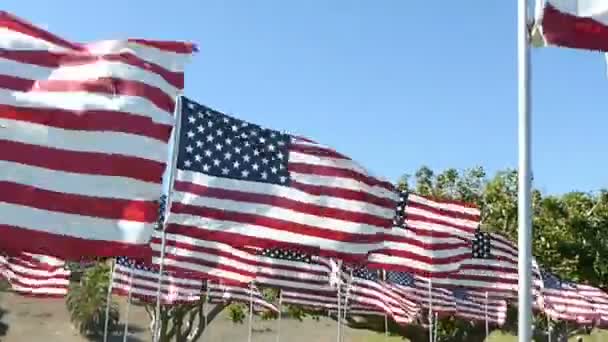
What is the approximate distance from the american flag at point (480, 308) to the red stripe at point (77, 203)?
23.5 m

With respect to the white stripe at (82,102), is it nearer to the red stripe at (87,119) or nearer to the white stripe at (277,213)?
the red stripe at (87,119)

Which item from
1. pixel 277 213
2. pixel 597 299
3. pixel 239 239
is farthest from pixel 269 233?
pixel 597 299

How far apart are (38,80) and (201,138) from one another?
8.41 ft

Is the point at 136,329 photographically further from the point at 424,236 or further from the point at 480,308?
the point at 424,236

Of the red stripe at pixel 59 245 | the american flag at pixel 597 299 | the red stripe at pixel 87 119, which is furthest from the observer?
the american flag at pixel 597 299

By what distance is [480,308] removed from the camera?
108 feet

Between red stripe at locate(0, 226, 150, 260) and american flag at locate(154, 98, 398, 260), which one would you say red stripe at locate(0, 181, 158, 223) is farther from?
american flag at locate(154, 98, 398, 260)

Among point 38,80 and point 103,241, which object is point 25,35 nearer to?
point 38,80

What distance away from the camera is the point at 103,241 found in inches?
376

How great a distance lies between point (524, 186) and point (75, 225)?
465cm

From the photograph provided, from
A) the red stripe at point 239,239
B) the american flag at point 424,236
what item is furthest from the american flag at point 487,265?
→ the red stripe at point 239,239

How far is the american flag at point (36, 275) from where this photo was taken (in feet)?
80.5

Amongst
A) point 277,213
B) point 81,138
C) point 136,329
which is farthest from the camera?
point 136,329

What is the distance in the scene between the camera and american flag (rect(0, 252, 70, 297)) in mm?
24531
